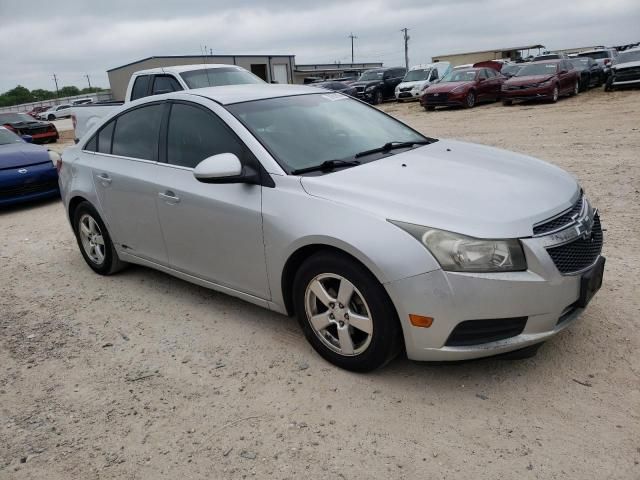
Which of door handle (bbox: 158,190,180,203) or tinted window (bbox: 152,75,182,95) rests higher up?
tinted window (bbox: 152,75,182,95)

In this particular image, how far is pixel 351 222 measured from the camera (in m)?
2.91

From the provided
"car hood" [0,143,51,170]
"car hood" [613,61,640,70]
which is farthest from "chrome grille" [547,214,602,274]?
"car hood" [613,61,640,70]

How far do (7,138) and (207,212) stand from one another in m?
8.04

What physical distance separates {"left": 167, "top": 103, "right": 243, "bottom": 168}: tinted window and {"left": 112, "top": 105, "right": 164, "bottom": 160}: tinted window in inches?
8.1

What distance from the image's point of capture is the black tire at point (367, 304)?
286 cm

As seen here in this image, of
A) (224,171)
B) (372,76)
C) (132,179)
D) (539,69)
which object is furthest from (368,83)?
(224,171)

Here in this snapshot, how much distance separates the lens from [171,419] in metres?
2.92

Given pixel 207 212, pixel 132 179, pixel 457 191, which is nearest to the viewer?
pixel 457 191

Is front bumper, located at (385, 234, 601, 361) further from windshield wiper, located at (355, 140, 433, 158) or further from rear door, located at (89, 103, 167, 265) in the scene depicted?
rear door, located at (89, 103, 167, 265)

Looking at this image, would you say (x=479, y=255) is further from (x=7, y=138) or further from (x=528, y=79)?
(x=528, y=79)

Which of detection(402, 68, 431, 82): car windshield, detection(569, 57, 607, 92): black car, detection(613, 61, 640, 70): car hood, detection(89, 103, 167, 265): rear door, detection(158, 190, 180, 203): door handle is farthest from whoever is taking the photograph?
detection(402, 68, 431, 82): car windshield

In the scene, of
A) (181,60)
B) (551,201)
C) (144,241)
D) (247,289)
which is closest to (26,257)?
(144,241)

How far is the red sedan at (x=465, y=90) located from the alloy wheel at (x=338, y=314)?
17.9 meters

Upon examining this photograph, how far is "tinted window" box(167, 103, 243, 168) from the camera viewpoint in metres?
3.67
